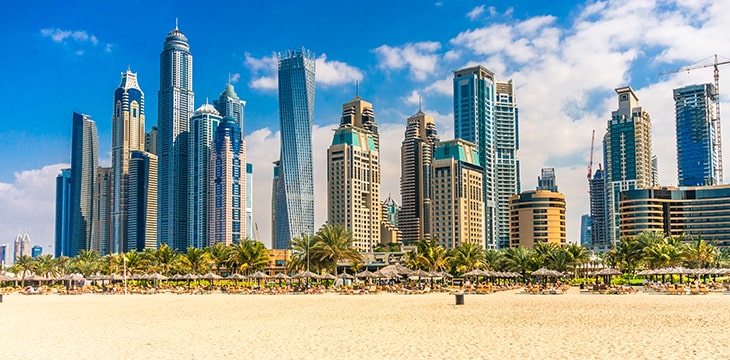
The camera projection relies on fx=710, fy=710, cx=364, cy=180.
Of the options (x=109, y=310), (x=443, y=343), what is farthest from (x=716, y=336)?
(x=109, y=310)

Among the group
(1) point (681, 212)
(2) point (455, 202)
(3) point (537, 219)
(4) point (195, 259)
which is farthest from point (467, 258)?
(2) point (455, 202)

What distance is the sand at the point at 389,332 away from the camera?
67.0ft

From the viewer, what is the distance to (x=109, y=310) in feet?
136

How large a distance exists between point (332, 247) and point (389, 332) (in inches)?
1738

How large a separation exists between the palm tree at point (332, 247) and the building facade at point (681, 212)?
102 metres

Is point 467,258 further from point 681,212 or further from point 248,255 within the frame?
point 681,212

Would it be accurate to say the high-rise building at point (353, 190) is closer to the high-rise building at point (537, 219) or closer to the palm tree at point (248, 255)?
the high-rise building at point (537, 219)

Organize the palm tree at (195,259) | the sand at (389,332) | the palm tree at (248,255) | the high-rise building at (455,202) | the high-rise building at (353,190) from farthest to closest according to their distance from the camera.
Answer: the high-rise building at (353,190) → the high-rise building at (455,202) → the palm tree at (195,259) → the palm tree at (248,255) → the sand at (389,332)

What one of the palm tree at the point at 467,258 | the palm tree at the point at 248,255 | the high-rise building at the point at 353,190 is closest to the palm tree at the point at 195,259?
the palm tree at the point at 248,255

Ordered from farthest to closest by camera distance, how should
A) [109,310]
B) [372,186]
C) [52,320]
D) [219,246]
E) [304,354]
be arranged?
[372,186]
[219,246]
[109,310]
[52,320]
[304,354]

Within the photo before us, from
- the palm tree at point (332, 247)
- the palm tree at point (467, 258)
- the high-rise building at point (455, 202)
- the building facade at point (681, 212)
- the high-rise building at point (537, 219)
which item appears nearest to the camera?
the palm tree at point (332, 247)

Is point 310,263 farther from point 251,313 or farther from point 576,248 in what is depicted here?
point 251,313

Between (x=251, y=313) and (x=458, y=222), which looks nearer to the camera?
(x=251, y=313)

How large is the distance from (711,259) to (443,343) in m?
56.6
